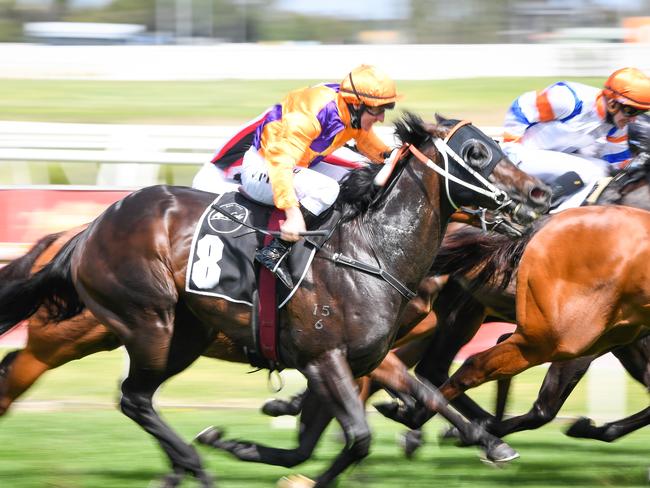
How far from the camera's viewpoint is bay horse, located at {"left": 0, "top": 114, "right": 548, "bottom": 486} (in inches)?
167

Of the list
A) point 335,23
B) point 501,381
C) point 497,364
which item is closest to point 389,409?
point 497,364

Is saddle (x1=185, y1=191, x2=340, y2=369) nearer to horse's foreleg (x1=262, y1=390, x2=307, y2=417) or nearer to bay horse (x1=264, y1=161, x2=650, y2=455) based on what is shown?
bay horse (x1=264, y1=161, x2=650, y2=455)

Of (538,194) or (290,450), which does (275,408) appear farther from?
(538,194)

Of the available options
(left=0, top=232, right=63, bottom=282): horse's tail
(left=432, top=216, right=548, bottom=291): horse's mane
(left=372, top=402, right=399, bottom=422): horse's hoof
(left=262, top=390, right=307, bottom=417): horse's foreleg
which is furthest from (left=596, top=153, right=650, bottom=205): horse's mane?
(left=0, top=232, right=63, bottom=282): horse's tail

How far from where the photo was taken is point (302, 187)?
444cm

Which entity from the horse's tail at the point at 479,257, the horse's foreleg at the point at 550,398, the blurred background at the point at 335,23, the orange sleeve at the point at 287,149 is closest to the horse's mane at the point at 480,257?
the horse's tail at the point at 479,257

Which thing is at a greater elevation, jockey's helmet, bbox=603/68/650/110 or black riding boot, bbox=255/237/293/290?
jockey's helmet, bbox=603/68/650/110

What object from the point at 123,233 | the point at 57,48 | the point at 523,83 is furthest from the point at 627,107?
the point at 57,48

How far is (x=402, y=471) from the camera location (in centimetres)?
520

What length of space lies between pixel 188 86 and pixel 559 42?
24.3 feet

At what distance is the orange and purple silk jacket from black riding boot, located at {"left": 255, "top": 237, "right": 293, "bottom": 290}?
188 mm

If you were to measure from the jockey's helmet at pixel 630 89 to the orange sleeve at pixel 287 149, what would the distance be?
6.01 ft

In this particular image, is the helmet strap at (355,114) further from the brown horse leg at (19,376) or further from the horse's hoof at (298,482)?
the brown horse leg at (19,376)

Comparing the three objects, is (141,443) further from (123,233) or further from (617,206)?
(617,206)
